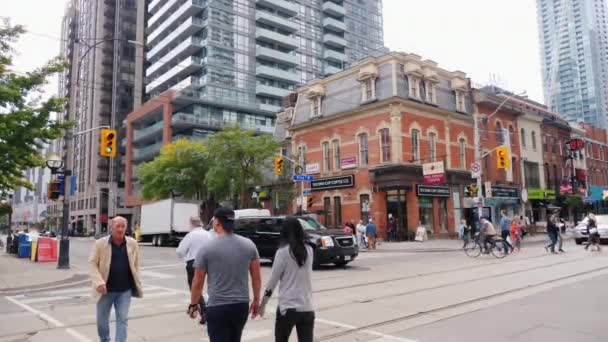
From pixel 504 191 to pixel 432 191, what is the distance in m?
10.1

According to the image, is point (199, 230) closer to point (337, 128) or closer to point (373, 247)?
point (373, 247)

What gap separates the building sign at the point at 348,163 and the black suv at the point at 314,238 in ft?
54.7

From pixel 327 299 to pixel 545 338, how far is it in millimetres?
4519

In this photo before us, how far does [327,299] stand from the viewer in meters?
9.80

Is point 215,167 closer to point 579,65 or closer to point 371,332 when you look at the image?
point 371,332

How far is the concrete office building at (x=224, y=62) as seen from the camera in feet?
207

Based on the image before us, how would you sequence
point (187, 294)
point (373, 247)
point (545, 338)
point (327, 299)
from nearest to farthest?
1. point (545, 338)
2. point (327, 299)
3. point (187, 294)
4. point (373, 247)

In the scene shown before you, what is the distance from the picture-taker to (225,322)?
407 cm

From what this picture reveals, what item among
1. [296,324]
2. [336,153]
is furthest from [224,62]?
[296,324]

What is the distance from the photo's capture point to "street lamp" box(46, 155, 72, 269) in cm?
1748

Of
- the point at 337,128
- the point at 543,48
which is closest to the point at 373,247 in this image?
the point at 337,128

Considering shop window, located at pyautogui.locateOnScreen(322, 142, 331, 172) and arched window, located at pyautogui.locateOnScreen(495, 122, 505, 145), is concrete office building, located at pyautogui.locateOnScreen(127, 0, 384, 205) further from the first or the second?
arched window, located at pyautogui.locateOnScreen(495, 122, 505, 145)

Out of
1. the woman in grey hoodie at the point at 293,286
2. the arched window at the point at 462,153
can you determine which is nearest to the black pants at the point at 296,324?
the woman in grey hoodie at the point at 293,286

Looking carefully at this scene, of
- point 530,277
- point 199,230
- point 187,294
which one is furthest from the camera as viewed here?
point 530,277
